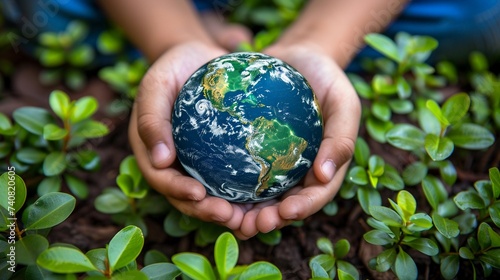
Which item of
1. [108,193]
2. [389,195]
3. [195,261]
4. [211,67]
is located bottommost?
[389,195]

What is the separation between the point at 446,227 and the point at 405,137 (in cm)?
38

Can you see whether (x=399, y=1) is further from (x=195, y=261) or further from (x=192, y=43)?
(x=195, y=261)

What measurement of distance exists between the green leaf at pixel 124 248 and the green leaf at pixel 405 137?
0.91 m

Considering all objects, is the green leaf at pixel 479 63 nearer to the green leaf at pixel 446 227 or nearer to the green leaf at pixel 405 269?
the green leaf at pixel 446 227

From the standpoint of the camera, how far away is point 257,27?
270 cm

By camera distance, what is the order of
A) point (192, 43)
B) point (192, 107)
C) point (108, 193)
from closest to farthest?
point (192, 107), point (108, 193), point (192, 43)

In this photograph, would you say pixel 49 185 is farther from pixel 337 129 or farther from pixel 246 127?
pixel 337 129

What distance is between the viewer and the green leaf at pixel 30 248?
1300 millimetres

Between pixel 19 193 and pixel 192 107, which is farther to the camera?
pixel 192 107

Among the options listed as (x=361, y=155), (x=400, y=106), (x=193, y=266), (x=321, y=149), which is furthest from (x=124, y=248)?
(x=400, y=106)

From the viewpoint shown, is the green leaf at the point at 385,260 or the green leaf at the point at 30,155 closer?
the green leaf at the point at 385,260

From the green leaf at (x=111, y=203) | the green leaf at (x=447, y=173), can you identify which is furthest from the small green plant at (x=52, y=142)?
the green leaf at (x=447, y=173)

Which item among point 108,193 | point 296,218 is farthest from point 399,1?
point 108,193

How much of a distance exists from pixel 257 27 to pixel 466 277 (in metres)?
1.68
